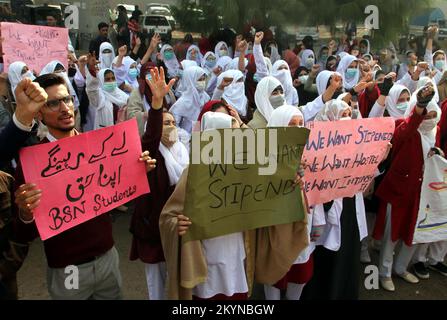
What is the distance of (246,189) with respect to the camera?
228 cm

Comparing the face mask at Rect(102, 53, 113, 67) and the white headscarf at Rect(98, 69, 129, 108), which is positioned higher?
the face mask at Rect(102, 53, 113, 67)

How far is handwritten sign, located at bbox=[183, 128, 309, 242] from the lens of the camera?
7.09 ft

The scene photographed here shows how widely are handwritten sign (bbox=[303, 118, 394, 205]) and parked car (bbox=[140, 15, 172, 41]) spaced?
8.80m

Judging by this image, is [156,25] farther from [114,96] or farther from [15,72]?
[15,72]

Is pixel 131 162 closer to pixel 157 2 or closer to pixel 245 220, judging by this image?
pixel 245 220

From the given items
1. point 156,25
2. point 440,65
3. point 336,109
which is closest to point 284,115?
point 336,109

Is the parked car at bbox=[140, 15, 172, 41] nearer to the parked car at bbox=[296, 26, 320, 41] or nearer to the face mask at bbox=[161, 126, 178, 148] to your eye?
the parked car at bbox=[296, 26, 320, 41]

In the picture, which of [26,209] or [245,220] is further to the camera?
[245,220]

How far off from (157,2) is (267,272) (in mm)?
11480

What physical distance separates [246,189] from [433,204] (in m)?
2.02

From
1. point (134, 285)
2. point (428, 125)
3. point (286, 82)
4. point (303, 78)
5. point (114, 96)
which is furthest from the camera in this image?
point (303, 78)

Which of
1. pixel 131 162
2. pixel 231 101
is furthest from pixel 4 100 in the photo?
pixel 231 101

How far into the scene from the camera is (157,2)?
41.0 feet

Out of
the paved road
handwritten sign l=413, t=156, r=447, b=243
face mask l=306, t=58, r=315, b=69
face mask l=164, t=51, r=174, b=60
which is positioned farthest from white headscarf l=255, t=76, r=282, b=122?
face mask l=306, t=58, r=315, b=69
